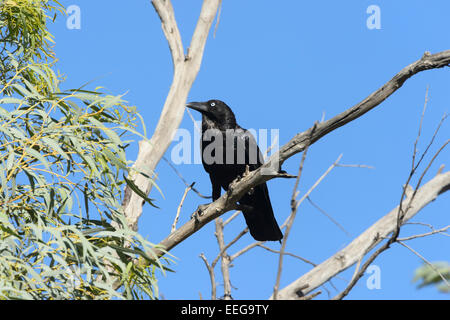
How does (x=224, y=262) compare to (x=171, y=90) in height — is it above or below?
below

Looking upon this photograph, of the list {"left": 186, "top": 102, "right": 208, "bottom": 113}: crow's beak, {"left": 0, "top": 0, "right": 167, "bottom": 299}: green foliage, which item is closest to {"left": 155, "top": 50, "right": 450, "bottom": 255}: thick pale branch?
{"left": 0, "top": 0, "right": 167, "bottom": 299}: green foliage

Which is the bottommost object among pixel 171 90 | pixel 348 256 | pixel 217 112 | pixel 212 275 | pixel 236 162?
pixel 212 275

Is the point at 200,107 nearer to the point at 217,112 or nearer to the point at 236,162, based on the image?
the point at 217,112

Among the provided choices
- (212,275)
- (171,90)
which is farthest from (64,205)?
(171,90)

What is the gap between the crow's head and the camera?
215 inches

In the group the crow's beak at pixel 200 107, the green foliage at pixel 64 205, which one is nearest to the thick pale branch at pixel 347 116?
the green foliage at pixel 64 205

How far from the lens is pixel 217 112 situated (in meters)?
5.50

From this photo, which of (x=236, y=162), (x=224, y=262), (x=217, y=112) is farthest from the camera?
(x=217, y=112)

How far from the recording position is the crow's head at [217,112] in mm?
5461

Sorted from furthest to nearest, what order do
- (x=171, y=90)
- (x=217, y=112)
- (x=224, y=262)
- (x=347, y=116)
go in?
(x=171, y=90) → (x=217, y=112) → (x=224, y=262) → (x=347, y=116)

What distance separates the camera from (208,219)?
13.5 feet

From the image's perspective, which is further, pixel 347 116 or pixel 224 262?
pixel 224 262

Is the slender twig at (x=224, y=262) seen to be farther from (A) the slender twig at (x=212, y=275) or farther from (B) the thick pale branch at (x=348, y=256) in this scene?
(B) the thick pale branch at (x=348, y=256)
